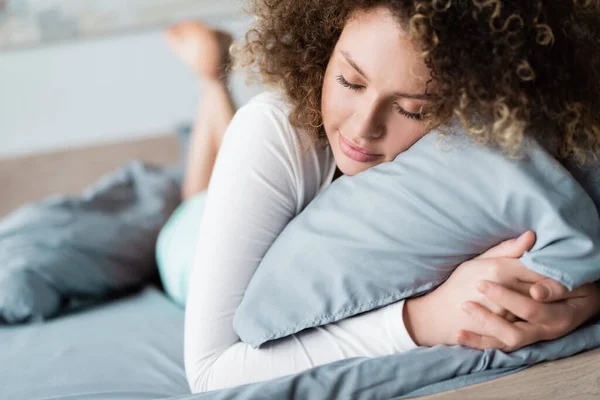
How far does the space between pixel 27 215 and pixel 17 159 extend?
96 centimetres

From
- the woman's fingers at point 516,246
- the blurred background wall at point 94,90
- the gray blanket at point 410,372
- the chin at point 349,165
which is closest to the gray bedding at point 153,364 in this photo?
the gray blanket at point 410,372

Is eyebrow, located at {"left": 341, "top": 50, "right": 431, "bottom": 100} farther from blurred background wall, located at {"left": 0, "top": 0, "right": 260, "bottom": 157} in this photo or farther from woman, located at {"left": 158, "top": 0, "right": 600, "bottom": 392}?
blurred background wall, located at {"left": 0, "top": 0, "right": 260, "bottom": 157}

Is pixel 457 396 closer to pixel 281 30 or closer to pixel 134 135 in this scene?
pixel 281 30

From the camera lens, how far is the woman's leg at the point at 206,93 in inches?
79.8

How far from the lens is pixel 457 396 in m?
0.89

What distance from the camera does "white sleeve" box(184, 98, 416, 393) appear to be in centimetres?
101

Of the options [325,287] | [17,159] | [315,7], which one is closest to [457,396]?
[325,287]

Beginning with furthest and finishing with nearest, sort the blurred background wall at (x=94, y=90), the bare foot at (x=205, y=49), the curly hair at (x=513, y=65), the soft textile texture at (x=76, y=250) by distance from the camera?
the blurred background wall at (x=94, y=90), the bare foot at (x=205, y=49), the soft textile texture at (x=76, y=250), the curly hair at (x=513, y=65)

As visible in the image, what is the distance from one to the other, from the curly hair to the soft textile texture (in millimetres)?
981

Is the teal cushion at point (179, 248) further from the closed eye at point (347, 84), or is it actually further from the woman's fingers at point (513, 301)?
the woman's fingers at point (513, 301)

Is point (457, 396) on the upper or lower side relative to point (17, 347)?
upper

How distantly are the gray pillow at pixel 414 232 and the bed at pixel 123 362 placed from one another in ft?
0.48

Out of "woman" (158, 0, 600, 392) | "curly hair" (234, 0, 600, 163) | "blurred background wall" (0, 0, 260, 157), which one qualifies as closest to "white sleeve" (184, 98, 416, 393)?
"woman" (158, 0, 600, 392)

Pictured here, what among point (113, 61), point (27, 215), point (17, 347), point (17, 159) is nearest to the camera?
point (17, 347)
